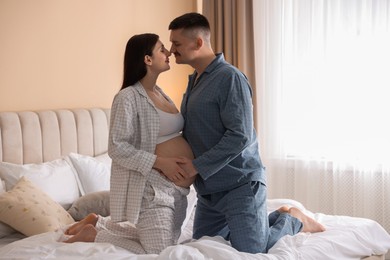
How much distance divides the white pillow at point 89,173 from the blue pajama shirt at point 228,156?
1260 mm

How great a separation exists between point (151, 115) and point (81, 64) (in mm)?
1974

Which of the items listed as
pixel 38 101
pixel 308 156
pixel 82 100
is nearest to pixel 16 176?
pixel 38 101

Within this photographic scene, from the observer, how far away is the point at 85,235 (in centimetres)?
267

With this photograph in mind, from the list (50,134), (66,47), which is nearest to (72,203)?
(50,134)

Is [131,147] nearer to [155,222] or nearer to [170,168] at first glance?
[170,168]

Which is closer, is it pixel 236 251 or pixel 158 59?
pixel 236 251

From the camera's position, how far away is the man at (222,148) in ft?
8.46

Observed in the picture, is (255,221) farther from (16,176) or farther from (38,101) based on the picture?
(38,101)

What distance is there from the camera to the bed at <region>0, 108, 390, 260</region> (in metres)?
2.49

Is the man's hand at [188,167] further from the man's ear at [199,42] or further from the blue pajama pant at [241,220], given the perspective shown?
the man's ear at [199,42]

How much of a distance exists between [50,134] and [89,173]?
39cm

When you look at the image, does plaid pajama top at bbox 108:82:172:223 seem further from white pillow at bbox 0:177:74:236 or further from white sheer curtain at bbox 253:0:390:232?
white sheer curtain at bbox 253:0:390:232

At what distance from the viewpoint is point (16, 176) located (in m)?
3.51

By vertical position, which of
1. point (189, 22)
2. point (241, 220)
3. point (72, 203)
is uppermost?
point (189, 22)
